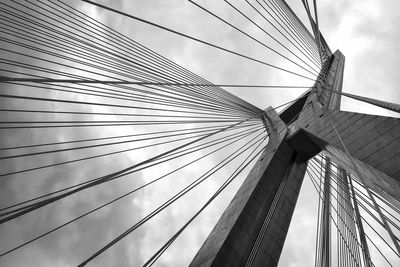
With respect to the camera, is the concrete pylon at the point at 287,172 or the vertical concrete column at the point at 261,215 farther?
the vertical concrete column at the point at 261,215

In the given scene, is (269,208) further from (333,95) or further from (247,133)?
(333,95)

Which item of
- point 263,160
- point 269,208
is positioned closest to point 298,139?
point 263,160

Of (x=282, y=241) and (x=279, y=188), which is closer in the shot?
(x=282, y=241)

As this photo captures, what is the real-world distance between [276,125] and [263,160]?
1998 millimetres

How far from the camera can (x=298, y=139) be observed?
10117 mm

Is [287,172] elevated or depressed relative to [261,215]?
elevated

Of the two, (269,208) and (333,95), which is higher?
(333,95)

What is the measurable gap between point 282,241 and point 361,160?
289 cm

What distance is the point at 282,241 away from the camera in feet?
27.8

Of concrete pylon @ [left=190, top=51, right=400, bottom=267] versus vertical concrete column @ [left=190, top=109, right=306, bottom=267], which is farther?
vertical concrete column @ [left=190, top=109, right=306, bottom=267]

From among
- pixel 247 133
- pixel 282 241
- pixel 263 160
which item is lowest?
pixel 282 241

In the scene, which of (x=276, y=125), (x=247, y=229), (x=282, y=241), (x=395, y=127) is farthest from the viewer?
(x=276, y=125)

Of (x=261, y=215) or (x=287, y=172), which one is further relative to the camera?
(x=287, y=172)

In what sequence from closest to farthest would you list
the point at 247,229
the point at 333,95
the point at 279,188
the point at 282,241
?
the point at 247,229
the point at 282,241
the point at 279,188
the point at 333,95
